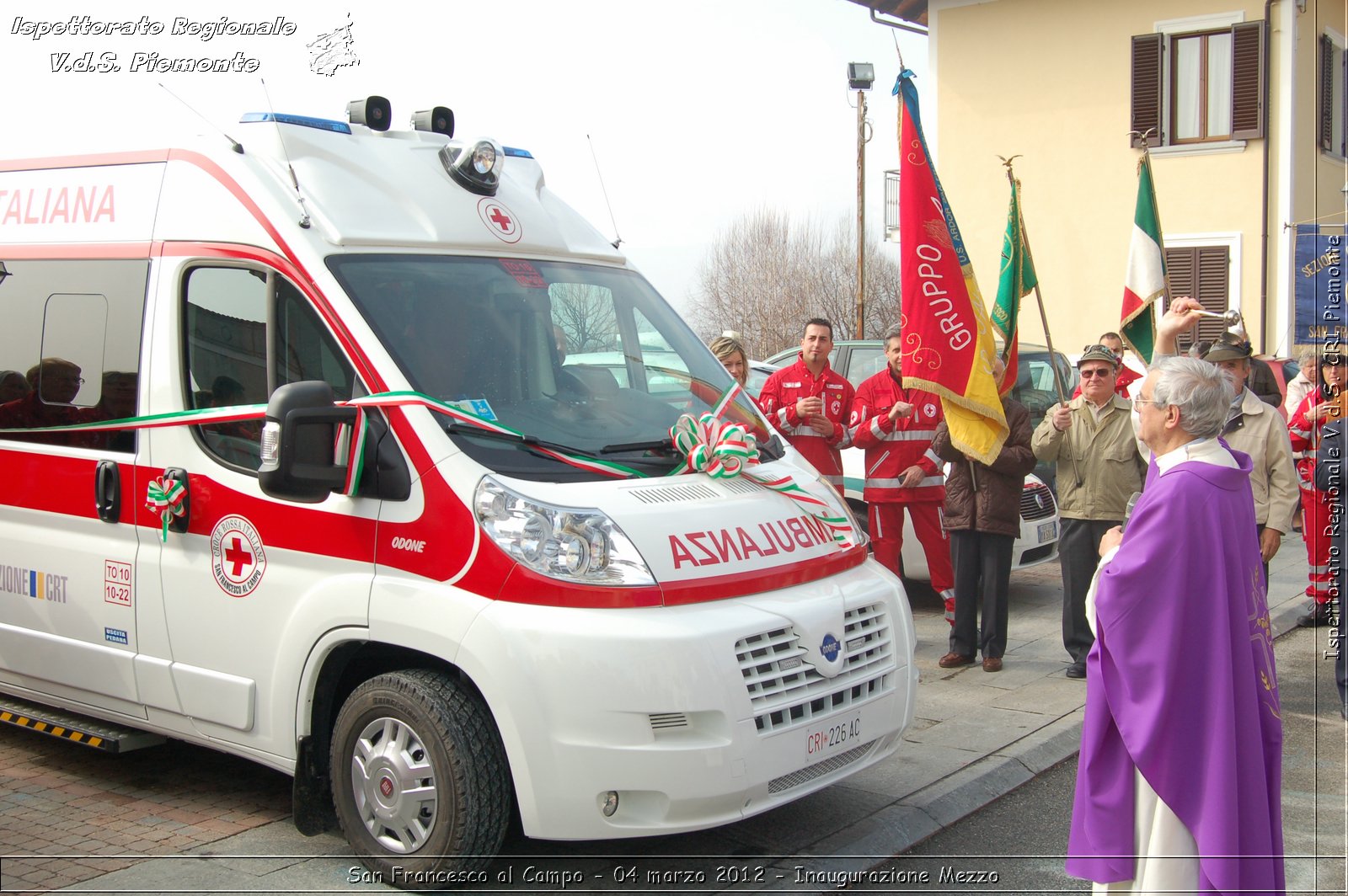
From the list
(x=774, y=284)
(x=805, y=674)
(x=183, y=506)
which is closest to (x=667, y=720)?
(x=805, y=674)

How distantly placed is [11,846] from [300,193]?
8.78ft

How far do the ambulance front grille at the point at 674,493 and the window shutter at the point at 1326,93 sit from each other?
20.7m

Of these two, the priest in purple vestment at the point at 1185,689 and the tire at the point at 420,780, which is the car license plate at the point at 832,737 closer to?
the priest in purple vestment at the point at 1185,689

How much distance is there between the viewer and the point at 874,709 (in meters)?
4.47

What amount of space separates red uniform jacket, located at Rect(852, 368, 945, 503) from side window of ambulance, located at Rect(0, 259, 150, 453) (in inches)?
178

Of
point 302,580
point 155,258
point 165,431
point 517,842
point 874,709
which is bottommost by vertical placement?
point 517,842

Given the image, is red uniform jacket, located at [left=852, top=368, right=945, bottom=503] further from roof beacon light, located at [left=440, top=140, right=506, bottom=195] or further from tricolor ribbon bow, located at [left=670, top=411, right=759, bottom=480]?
roof beacon light, located at [left=440, top=140, right=506, bottom=195]

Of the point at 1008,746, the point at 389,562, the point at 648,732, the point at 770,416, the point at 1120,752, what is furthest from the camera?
the point at 770,416

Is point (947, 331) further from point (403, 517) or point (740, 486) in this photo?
point (403, 517)

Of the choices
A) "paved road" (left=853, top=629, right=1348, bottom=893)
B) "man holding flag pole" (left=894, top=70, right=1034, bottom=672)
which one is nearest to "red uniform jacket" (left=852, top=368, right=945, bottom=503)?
"man holding flag pole" (left=894, top=70, right=1034, bottom=672)

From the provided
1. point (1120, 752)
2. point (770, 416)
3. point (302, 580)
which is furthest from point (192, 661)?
point (770, 416)

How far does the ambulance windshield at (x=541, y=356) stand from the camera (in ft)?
14.4

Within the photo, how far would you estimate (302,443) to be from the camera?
422 cm

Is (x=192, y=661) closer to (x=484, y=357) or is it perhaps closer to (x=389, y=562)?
(x=389, y=562)
